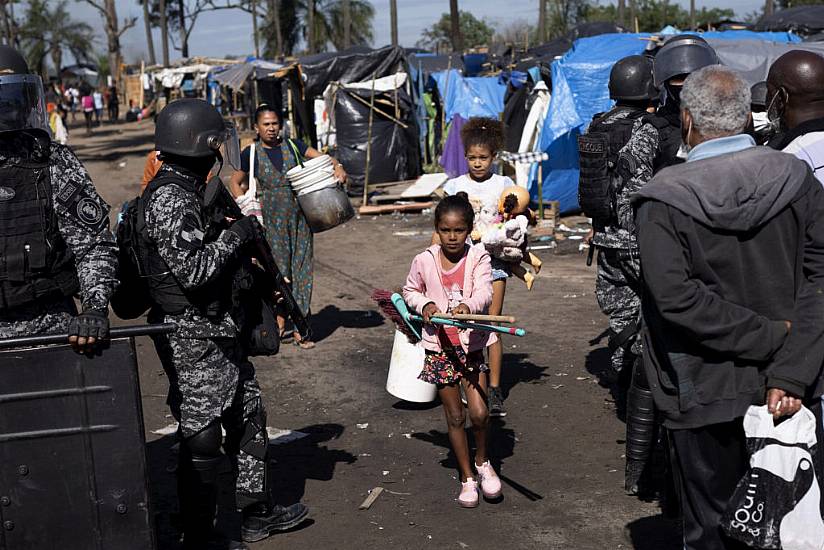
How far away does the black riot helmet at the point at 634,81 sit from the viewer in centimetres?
520

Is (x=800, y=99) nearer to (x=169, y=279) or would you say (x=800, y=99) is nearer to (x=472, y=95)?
(x=169, y=279)

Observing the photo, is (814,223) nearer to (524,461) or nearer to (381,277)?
(524,461)

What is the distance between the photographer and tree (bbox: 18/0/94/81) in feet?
240

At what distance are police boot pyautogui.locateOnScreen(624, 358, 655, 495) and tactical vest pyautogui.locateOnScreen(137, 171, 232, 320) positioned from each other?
1993mm

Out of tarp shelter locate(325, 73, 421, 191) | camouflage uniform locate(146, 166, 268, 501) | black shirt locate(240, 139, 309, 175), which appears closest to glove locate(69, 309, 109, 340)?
camouflage uniform locate(146, 166, 268, 501)

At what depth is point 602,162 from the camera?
5.19m

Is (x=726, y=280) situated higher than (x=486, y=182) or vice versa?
(x=726, y=280)

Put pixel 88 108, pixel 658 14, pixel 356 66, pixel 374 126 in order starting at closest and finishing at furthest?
pixel 374 126, pixel 356 66, pixel 88 108, pixel 658 14

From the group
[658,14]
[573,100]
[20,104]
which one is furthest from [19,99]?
[658,14]

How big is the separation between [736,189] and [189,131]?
2.15m

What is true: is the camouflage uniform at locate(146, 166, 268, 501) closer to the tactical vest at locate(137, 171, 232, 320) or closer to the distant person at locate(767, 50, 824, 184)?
the tactical vest at locate(137, 171, 232, 320)

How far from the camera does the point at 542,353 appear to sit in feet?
23.1

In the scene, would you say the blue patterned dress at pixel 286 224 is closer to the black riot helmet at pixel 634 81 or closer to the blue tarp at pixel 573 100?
the black riot helmet at pixel 634 81

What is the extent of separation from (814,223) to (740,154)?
29cm
